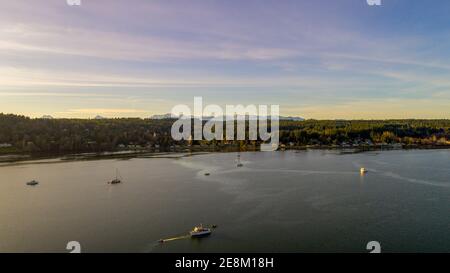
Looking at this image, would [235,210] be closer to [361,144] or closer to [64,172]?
[64,172]

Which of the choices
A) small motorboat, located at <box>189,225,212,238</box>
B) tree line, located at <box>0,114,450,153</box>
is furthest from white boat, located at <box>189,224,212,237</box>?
tree line, located at <box>0,114,450,153</box>

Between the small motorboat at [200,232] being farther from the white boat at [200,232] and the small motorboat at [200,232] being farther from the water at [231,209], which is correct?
the water at [231,209]

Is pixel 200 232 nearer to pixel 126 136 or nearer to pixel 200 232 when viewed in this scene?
pixel 200 232

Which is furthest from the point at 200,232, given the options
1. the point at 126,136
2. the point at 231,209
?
the point at 126,136

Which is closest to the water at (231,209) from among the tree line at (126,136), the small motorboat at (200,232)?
the small motorboat at (200,232)

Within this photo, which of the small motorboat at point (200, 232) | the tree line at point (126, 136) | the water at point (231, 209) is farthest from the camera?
the tree line at point (126, 136)

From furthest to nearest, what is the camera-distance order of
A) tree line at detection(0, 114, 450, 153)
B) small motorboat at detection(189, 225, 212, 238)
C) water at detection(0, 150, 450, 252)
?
tree line at detection(0, 114, 450, 153)
small motorboat at detection(189, 225, 212, 238)
water at detection(0, 150, 450, 252)

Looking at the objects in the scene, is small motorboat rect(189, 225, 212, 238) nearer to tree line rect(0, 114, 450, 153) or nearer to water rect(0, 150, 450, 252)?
water rect(0, 150, 450, 252)
